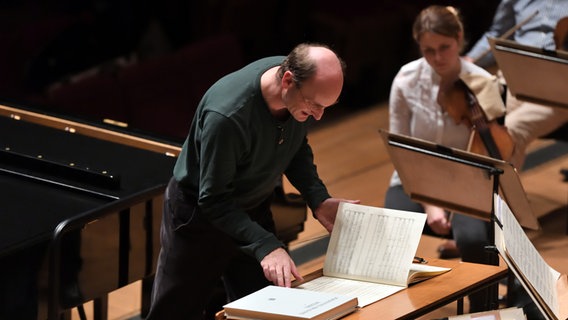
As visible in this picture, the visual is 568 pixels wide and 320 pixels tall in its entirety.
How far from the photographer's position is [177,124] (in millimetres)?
6527

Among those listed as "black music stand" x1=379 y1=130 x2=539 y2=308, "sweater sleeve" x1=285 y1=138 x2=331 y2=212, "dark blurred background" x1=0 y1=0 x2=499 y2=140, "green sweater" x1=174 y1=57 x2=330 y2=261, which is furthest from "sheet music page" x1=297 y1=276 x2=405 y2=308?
"dark blurred background" x1=0 y1=0 x2=499 y2=140

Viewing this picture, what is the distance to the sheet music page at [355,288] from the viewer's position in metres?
3.16

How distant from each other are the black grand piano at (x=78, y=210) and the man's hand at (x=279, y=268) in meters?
0.80

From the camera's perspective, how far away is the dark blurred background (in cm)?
628

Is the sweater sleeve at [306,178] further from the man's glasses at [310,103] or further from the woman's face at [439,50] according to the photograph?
the woman's face at [439,50]

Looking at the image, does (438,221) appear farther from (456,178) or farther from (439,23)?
(439,23)

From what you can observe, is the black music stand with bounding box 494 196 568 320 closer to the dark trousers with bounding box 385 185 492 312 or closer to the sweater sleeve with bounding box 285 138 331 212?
the sweater sleeve with bounding box 285 138 331 212

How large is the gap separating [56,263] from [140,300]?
149 cm

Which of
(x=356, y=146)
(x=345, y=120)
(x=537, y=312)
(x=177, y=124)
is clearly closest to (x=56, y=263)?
(x=537, y=312)

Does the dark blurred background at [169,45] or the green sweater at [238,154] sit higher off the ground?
the dark blurred background at [169,45]

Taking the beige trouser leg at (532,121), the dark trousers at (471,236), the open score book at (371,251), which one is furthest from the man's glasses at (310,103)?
the beige trouser leg at (532,121)

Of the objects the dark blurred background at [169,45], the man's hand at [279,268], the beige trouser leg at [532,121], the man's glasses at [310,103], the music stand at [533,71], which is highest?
the dark blurred background at [169,45]

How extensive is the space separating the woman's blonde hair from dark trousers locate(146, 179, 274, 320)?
48.9 inches

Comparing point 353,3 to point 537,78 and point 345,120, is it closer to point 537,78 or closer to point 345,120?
point 345,120
